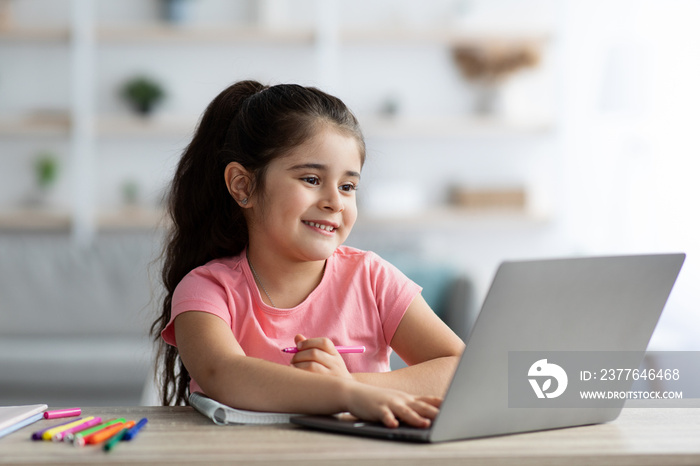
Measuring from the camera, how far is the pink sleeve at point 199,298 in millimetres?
1062

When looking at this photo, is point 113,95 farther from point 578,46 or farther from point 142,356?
point 578,46

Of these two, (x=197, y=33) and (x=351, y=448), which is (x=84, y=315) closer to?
(x=197, y=33)

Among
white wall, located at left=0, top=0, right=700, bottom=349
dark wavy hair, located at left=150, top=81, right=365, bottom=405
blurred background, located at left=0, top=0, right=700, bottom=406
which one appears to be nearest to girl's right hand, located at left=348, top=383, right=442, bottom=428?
dark wavy hair, located at left=150, top=81, right=365, bottom=405

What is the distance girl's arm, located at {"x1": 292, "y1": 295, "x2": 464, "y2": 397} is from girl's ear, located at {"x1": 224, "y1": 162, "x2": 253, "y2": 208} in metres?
0.31

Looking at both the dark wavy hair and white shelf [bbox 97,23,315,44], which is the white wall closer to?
white shelf [bbox 97,23,315,44]

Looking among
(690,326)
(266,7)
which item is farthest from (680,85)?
(266,7)

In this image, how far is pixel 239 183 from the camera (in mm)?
1226

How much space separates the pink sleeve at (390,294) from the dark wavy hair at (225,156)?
19 centimetres

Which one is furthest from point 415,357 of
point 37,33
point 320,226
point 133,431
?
point 37,33

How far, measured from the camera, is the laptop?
73cm

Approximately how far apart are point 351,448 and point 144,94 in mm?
3599

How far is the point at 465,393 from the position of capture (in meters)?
0.73

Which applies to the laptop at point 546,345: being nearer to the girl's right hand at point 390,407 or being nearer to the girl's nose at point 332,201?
the girl's right hand at point 390,407

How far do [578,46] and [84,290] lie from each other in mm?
2906
